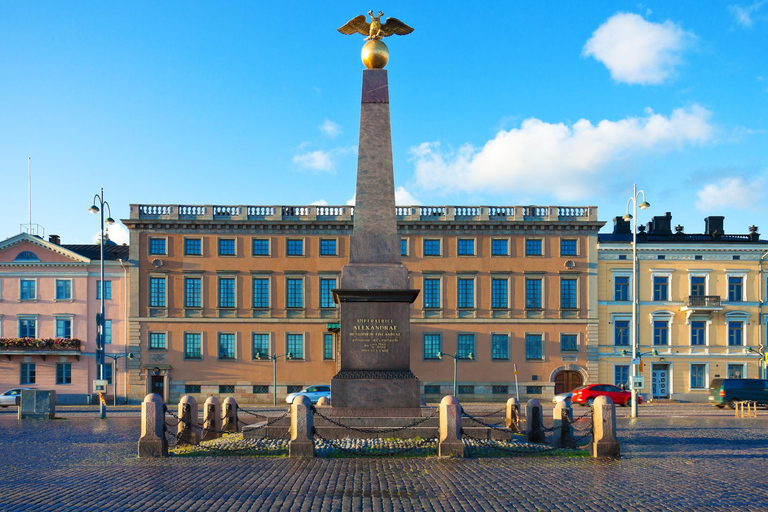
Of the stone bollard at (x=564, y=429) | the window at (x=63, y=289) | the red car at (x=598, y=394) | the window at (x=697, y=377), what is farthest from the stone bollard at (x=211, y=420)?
the window at (x=697, y=377)

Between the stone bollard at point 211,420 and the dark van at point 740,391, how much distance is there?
29.1 meters

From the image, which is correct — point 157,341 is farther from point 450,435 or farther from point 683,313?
point 450,435

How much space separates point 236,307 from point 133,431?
21.8 m

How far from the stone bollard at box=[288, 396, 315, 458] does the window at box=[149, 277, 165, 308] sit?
3239cm

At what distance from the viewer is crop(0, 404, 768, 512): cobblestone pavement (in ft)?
35.9

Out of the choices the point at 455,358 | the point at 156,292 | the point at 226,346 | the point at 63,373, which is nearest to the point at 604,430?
the point at 455,358

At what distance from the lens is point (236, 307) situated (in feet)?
151

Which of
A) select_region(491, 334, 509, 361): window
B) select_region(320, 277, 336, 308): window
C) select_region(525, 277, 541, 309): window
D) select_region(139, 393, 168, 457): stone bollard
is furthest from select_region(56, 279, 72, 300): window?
select_region(139, 393, 168, 457): stone bollard

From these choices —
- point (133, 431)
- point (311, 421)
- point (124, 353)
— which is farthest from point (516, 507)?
point (124, 353)

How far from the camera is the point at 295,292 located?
4622 centimetres

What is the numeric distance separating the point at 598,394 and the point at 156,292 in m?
26.6

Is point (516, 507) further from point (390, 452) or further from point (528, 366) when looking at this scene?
point (528, 366)

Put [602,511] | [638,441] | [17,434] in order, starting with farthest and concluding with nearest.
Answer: [17,434], [638,441], [602,511]

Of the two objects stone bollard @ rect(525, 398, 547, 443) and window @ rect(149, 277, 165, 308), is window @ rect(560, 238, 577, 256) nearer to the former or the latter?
window @ rect(149, 277, 165, 308)
